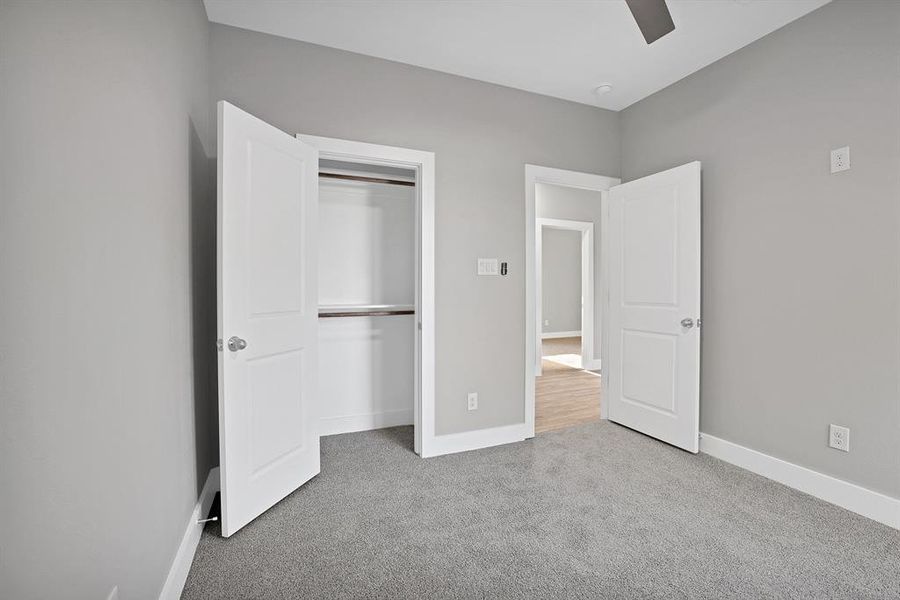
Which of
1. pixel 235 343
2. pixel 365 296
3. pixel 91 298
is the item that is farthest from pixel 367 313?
pixel 91 298

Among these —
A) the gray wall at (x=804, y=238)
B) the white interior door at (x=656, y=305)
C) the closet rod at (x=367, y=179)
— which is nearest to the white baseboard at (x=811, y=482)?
the gray wall at (x=804, y=238)

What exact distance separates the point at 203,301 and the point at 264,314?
40cm

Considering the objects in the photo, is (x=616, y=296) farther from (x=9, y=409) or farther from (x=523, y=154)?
(x=9, y=409)

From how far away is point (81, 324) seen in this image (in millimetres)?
928

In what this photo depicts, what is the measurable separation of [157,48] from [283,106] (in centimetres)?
110

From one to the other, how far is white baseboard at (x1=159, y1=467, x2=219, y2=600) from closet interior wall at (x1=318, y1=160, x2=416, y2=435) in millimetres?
1117

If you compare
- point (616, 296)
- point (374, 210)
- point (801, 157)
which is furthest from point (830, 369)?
point (374, 210)

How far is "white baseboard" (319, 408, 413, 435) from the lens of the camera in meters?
3.21

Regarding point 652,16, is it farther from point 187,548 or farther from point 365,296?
point 187,548

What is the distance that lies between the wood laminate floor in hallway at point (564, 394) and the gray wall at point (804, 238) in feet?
3.53

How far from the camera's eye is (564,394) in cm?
445

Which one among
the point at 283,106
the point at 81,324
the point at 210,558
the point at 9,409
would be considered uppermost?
the point at 283,106

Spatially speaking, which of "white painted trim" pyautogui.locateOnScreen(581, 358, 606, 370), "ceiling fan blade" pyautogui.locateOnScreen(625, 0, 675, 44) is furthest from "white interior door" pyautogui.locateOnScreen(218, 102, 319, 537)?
"white painted trim" pyautogui.locateOnScreen(581, 358, 606, 370)

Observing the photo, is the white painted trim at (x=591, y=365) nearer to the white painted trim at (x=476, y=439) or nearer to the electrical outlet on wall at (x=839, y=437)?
the white painted trim at (x=476, y=439)
